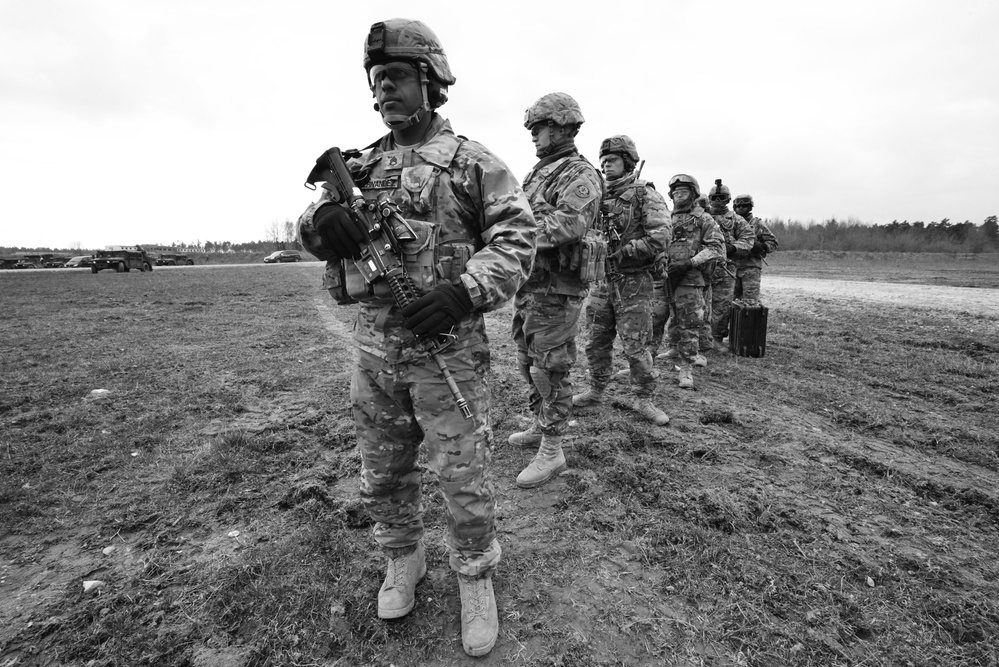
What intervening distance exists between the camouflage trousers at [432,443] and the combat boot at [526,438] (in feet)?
5.95

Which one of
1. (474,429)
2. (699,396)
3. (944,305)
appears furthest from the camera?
(944,305)

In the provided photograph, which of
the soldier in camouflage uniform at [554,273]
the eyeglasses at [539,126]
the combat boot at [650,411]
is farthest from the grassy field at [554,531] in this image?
the eyeglasses at [539,126]

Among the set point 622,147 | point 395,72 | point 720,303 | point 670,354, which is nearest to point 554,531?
point 395,72

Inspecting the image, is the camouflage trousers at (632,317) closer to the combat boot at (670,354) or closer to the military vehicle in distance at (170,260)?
the combat boot at (670,354)

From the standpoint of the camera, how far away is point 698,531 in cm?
276

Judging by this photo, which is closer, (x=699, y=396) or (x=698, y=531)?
(x=698, y=531)

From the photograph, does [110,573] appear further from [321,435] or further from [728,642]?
[728,642]

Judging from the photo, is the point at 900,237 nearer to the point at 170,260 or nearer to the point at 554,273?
the point at 554,273

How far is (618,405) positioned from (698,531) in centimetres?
226

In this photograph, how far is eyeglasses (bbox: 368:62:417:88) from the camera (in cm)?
207

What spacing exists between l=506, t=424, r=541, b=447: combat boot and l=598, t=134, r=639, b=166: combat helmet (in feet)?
9.29

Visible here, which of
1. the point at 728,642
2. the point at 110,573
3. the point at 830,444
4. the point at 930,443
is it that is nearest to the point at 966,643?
the point at 728,642

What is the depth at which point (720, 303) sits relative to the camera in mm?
7816

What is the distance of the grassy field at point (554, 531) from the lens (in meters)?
2.07
